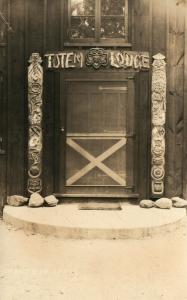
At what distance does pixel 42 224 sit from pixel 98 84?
2944 mm

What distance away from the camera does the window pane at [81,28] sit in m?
9.77

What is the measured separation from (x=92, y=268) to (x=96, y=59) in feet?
14.7

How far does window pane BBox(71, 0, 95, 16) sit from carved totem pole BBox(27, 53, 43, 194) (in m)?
1.09

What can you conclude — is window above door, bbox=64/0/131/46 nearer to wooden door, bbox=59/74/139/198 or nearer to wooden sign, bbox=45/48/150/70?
wooden sign, bbox=45/48/150/70

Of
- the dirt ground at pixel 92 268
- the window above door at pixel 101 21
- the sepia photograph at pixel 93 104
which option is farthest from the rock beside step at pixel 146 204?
the window above door at pixel 101 21

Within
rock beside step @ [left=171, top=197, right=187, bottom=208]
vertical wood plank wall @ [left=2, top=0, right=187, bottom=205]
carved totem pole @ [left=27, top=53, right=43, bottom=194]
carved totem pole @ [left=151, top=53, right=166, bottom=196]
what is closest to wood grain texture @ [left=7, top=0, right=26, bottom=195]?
vertical wood plank wall @ [left=2, top=0, right=187, bottom=205]

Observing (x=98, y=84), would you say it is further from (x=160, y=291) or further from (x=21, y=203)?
(x=160, y=291)

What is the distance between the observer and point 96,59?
9.63m

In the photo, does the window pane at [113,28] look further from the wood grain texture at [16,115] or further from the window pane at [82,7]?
the wood grain texture at [16,115]

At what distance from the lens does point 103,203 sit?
9719 mm

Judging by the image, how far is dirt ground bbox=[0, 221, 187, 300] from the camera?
5.50m

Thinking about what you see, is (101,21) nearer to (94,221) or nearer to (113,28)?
(113,28)

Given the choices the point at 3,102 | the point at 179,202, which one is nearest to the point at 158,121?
the point at 179,202

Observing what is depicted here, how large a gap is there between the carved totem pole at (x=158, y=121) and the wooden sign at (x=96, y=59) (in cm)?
39
